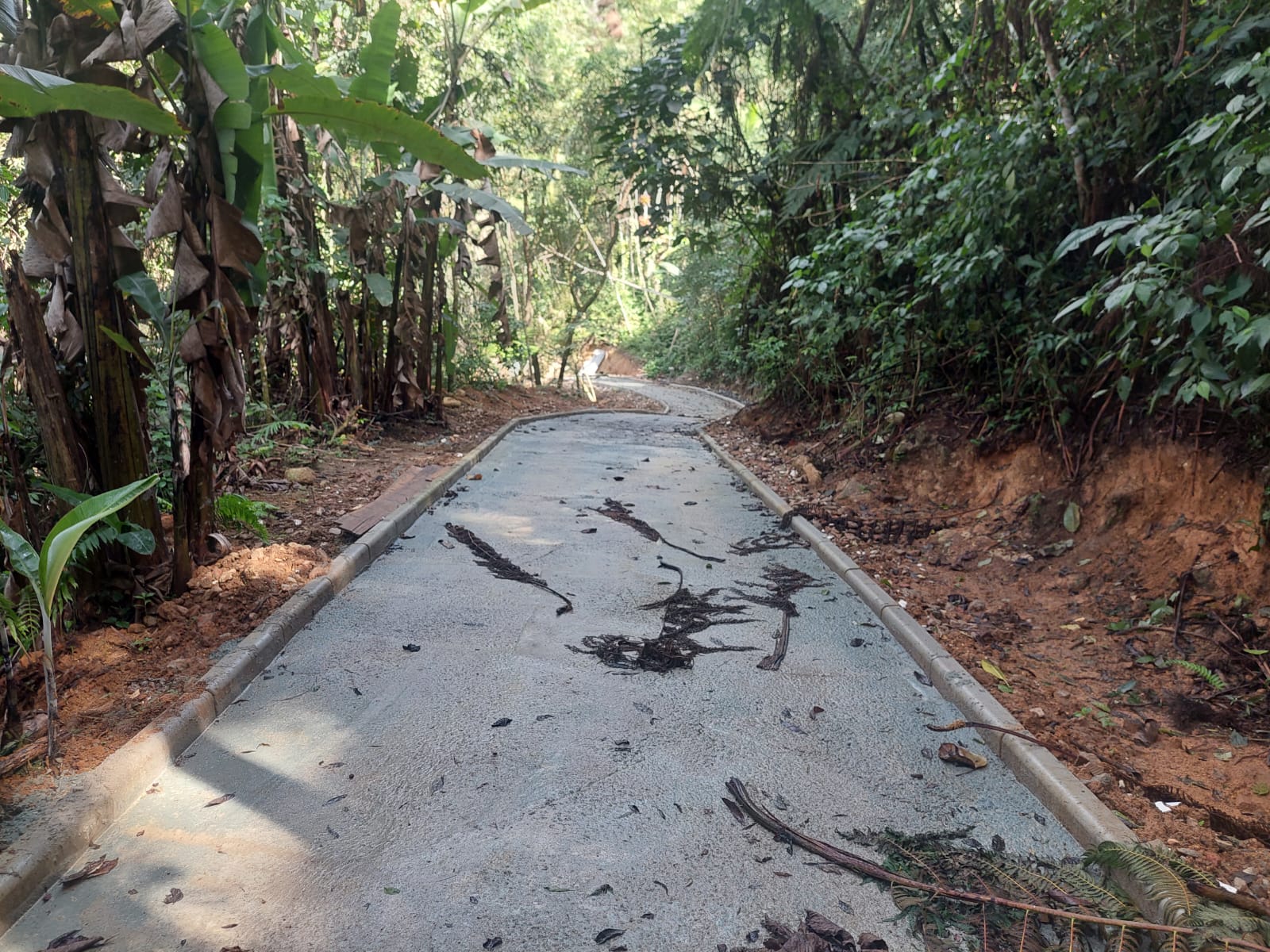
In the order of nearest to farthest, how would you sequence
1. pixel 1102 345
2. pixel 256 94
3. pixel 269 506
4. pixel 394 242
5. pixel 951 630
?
pixel 256 94, pixel 951 630, pixel 1102 345, pixel 269 506, pixel 394 242

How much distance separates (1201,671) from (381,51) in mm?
7643

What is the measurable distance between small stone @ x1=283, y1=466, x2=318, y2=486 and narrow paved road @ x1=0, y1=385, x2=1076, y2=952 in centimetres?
251

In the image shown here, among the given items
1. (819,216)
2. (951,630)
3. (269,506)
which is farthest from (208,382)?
(819,216)

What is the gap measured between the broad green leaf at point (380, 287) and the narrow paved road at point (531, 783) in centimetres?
516

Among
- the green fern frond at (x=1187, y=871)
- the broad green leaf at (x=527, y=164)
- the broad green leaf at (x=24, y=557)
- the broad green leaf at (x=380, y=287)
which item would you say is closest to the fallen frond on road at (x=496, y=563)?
the broad green leaf at (x=24, y=557)

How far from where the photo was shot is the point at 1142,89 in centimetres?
522

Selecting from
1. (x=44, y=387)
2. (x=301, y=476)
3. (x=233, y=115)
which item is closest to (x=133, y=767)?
(x=44, y=387)

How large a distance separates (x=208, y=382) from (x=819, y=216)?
31.5 ft

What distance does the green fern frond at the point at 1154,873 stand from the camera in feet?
7.57

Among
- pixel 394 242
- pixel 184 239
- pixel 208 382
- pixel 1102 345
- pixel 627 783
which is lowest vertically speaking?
pixel 627 783

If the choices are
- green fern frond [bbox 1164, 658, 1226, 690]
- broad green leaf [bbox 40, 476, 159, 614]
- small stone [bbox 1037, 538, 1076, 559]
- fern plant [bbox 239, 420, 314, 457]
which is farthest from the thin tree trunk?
fern plant [bbox 239, 420, 314, 457]

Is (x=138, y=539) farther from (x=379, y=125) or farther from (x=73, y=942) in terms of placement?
(x=379, y=125)

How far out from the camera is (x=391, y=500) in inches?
291

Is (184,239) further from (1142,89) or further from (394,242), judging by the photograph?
(394,242)
